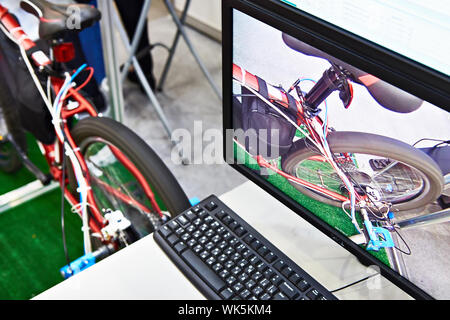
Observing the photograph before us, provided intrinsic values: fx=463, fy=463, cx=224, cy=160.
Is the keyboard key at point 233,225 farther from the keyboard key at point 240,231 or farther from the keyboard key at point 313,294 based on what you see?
the keyboard key at point 313,294

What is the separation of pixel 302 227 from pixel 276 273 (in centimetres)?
17

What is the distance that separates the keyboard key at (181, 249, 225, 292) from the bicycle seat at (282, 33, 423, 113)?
39 centimetres

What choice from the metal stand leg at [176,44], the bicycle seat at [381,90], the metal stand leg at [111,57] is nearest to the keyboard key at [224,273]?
the bicycle seat at [381,90]

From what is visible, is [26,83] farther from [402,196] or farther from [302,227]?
[402,196]

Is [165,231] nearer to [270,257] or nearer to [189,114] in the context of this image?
[270,257]

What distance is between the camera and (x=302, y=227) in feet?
3.04

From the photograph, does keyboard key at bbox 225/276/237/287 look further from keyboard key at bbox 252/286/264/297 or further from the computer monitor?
the computer monitor

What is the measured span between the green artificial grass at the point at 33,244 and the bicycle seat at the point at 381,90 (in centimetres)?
131

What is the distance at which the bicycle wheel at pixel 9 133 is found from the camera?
163 cm

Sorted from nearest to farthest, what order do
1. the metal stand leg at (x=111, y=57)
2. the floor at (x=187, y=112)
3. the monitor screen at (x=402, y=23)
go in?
the monitor screen at (x=402, y=23) < the metal stand leg at (x=111, y=57) < the floor at (x=187, y=112)

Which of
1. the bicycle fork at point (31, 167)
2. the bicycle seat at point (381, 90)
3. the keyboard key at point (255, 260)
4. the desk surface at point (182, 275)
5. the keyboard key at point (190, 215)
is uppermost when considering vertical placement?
the bicycle seat at point (381, 90)

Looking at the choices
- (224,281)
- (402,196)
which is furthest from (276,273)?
(402,196)

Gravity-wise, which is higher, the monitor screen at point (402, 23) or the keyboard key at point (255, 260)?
the monitor screen at point (402, 23)

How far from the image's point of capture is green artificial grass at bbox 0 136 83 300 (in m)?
1.60
